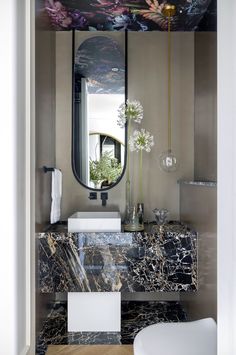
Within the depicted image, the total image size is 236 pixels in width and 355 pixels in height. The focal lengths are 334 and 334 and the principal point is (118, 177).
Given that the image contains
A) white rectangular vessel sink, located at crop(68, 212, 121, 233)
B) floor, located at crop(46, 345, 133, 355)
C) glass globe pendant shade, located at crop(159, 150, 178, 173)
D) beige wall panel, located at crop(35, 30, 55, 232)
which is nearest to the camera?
floor, located at crop(46, 345, 133, 355)

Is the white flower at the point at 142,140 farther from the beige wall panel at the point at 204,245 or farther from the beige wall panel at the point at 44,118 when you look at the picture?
the beige wall panel at the point at 44,118

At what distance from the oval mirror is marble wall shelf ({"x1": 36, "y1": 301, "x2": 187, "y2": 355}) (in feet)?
3.90

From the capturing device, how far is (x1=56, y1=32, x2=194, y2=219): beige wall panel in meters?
3.29

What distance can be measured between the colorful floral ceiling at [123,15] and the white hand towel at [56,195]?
1.28 metres

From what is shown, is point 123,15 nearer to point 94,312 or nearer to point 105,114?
point 105,114

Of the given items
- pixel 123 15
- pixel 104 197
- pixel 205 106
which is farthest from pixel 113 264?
pixel 123 15

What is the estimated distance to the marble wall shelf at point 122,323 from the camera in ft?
8.40

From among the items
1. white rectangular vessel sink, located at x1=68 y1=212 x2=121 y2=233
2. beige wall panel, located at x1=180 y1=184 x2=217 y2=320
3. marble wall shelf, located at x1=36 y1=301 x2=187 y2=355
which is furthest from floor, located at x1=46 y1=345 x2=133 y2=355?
white rectangular vessel sink, located at x1=68 y1=212 x2=121 y2=233

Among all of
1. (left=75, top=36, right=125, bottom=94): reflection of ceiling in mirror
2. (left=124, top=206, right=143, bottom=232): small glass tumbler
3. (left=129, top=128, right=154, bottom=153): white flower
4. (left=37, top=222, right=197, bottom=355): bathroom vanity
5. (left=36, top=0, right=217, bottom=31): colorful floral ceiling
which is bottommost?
(left=37, top=222, right=197, bottom=355): bathroom vanity

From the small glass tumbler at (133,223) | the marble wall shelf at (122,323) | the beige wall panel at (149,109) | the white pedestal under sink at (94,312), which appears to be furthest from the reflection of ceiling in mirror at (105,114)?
the marble wall shelf at (122,323)

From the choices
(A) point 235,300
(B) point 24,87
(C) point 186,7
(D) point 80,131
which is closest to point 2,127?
(B) point 24,87

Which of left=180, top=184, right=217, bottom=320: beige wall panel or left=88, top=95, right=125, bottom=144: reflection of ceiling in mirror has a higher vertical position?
left=88, top=95, right=125, bottom=144: reflection of ceiling in mirror

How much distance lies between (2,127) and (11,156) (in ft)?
0.45

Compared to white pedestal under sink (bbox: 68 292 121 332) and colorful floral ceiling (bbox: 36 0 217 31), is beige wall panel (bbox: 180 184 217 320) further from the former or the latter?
colorful floral ceiling (bbox: 36 0 217 31)
